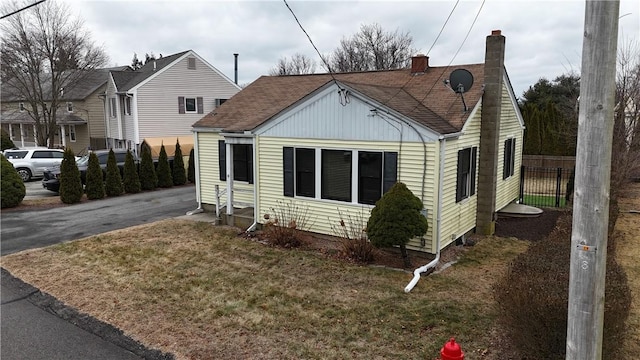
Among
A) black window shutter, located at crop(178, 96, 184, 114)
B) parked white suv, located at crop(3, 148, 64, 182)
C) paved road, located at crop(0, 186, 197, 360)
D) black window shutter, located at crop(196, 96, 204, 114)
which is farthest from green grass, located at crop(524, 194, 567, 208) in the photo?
parked white suv, located at crop(3, 148, 64, 182)

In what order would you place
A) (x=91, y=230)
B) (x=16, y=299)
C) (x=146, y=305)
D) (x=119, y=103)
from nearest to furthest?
(x=146, y=305) < (x=16, y=299) < (x=91, y=230) < (x=119, y=103)

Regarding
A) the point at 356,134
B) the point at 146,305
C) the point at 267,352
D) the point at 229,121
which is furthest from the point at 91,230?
the point at 267,352

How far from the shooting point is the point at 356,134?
959 centimetres

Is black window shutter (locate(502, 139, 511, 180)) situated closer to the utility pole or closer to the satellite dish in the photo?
the satellite dish

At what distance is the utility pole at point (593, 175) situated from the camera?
2930mm

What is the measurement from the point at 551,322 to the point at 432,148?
4.80 metres

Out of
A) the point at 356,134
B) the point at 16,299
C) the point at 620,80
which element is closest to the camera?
the point at 16,299

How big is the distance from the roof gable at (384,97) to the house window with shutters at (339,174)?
114 cm

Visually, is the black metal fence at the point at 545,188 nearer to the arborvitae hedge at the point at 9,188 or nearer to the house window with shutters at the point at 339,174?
the house window with shutters at the point at 339,174

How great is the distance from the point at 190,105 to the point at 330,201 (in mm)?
21936

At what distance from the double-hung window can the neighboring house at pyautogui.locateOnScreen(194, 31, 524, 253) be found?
0.21ft

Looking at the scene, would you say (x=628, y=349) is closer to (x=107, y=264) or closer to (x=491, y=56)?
(x=491, y=56)

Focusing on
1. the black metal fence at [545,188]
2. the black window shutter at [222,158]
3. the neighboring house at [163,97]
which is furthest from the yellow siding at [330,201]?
the neighboring house at [163,97]

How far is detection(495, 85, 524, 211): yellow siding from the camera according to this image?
12062mm
